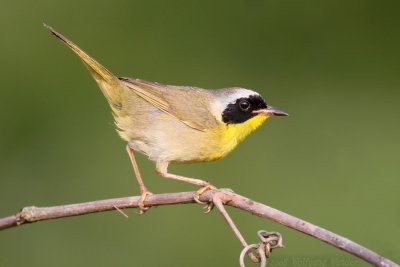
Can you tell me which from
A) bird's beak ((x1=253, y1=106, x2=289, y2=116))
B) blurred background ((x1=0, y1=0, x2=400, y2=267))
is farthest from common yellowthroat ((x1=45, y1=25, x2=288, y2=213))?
blurred background ((x1=0, y1=0, x2=400, y2=267))

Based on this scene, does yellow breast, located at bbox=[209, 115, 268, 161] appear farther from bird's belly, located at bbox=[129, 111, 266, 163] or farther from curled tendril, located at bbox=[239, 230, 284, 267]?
curled tendril, located at bbox=[239, 230, 284, 267]

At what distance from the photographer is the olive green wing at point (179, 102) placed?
11.0 feet

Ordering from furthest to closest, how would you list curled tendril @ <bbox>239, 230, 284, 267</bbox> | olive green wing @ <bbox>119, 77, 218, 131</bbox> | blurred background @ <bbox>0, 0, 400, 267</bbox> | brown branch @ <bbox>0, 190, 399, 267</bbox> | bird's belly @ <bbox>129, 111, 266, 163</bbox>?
blurred background @ <bbox>0, 0, 400, 267</bbox>
olive green wing @ <bbox>119, 77, 218, 131</bbox>
bird's belly @ <bbox>129, 111, 266, 163</bbox>
curled tendril @ <bbox>239, 230, 284, 267</bbox>
brown branch @ <bbox>0, 190, 399, 267</bbox>

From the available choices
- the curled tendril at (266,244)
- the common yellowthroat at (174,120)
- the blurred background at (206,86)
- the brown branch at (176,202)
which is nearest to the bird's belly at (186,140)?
the common yellowthroat at (174,120)

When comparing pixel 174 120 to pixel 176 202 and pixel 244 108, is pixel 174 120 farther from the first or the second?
pixel 176 202

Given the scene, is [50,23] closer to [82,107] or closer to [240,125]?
[82,107]

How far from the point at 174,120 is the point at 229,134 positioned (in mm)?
269

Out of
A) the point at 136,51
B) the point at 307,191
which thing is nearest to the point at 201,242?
the point at 307,191

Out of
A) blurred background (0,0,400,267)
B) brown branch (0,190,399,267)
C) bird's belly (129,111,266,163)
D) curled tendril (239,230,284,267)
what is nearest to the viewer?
brown branch (0,190,399,267)

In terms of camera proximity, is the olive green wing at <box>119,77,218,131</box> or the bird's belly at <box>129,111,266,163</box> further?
the olive green wing at <box>119,77,218,131</box>

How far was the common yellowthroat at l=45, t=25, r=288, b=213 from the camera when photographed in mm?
3262

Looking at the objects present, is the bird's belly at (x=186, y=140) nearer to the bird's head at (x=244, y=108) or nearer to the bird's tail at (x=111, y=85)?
the bird's head at (x=244, y=108)

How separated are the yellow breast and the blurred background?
79cm

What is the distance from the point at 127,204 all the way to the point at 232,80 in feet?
7.94
